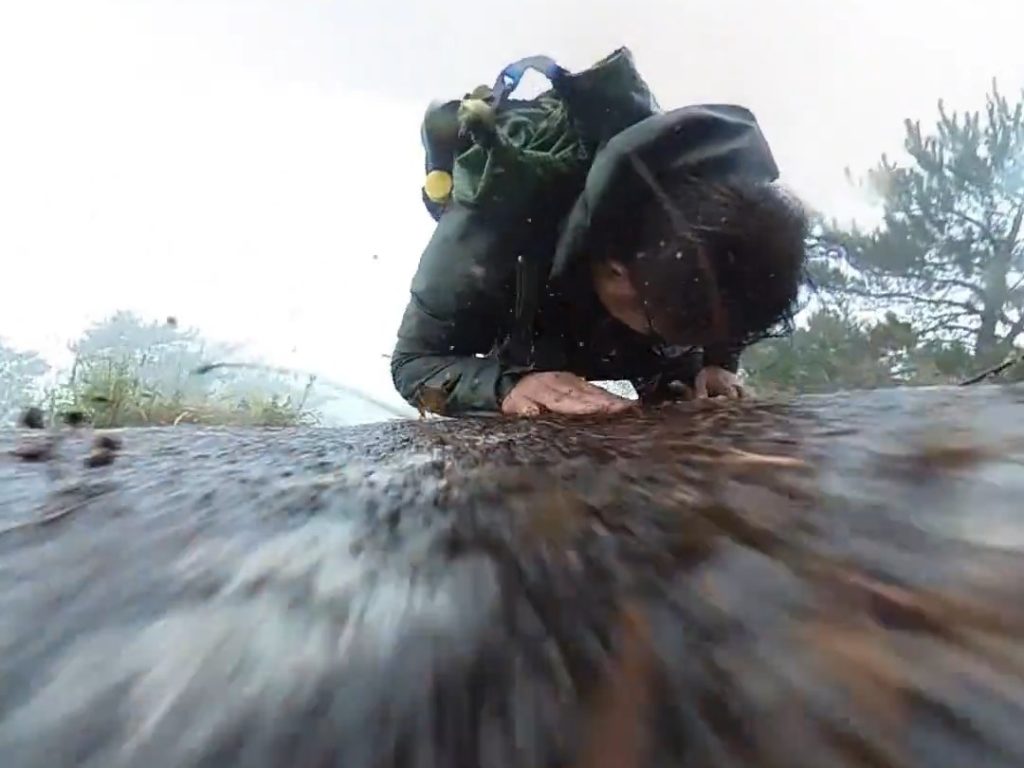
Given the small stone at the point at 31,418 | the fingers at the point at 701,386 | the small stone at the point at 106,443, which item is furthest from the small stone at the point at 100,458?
the fingers at the point at 701,386

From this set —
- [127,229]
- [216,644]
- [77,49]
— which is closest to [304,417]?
[216,644]

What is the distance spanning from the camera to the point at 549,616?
0.25m

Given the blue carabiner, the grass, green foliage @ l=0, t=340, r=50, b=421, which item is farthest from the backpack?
green foliage @ l=0, t=340, r=50, b=421

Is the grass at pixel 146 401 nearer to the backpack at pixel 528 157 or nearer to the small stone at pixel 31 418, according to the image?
the backpack at pixel 528 157

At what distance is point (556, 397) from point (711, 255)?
0.84 ft

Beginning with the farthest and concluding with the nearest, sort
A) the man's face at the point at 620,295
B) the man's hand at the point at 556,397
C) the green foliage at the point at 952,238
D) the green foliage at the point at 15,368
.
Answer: the green foliage at the point at 15,368, the green foliage at the point at 952,238, the man's face at the point at 620,295, the man's hand at the point at 556,397

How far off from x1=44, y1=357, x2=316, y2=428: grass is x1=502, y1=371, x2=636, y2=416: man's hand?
1.60 meters

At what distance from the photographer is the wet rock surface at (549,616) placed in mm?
175

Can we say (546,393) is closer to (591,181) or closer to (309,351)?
(591,181)

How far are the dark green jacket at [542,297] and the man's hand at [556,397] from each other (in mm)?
60

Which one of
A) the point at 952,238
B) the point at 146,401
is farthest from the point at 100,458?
the point at 952,238

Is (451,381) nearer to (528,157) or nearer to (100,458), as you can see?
(528,157)

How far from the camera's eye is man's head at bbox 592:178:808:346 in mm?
1168

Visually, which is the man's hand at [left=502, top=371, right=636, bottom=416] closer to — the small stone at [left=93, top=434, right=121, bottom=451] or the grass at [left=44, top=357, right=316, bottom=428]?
the small stone at [left=93, top=434, right=121, bottom=451]
